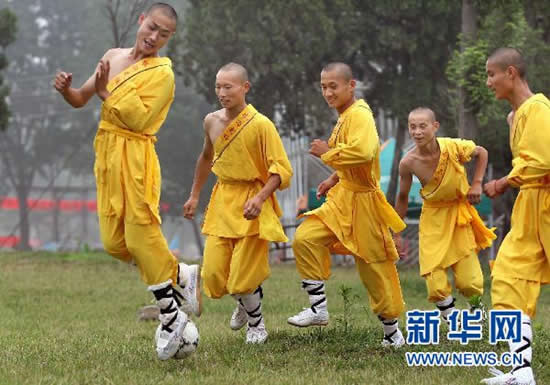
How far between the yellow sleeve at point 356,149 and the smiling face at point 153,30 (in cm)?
148

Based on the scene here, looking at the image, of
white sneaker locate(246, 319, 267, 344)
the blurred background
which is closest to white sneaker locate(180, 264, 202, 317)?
white sneaker locate(246, 319, 267, 344)

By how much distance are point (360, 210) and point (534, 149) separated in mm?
2037

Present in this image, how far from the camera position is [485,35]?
59.9 feet

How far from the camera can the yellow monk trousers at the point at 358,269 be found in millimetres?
8172

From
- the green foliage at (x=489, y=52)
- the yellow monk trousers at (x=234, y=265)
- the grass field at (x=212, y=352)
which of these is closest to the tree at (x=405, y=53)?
the green foliage at (x=489, y=52)

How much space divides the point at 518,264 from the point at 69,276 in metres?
13.6

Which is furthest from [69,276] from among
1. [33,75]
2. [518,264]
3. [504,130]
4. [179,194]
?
[33,75]

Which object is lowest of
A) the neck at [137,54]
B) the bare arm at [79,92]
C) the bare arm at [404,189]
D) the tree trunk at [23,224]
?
the tree trunk at [23,224]

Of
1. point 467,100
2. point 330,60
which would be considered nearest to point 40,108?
point 330,60

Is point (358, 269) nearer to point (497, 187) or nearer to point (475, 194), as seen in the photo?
point (475, 194)

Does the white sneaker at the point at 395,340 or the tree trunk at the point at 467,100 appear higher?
the tree trunk at the point at 467,100

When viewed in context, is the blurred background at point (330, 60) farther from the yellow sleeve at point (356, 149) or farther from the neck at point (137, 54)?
the neck at point (137, 54)

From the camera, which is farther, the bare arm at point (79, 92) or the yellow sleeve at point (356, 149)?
the yellow sleeve at point (356, 149)

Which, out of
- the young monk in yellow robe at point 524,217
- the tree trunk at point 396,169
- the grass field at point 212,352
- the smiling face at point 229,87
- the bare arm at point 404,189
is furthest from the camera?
the tree trunk at point 396,169
